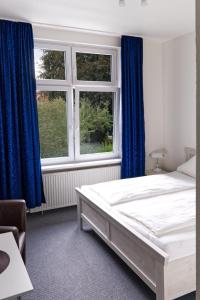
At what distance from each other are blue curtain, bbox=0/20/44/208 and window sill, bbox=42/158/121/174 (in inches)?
9.6

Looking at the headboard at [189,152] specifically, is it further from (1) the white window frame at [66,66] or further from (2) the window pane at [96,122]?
(1) the white window frame at [66,66]

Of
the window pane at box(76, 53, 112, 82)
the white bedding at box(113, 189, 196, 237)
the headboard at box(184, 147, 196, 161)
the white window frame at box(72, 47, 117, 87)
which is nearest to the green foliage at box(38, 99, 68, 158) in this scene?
the white window frame at box(72, 47, 117, 87)

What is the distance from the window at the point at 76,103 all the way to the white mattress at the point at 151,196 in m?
1.04

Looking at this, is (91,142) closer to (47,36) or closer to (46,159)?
(46,159)

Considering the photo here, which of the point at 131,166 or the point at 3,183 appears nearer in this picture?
the point at 3,183

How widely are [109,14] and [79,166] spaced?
2.13 m

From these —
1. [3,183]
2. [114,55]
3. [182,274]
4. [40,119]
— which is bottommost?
[182,274]

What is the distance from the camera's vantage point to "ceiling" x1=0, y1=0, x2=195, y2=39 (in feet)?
9.50

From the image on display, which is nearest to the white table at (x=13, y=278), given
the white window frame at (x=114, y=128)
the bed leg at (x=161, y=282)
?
the bed leg at (x=161, y=282)

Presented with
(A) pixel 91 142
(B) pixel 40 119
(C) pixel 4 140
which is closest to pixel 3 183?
(C) pixel 4 140

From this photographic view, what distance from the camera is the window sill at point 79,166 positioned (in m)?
3.81

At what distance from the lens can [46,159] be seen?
394 centimetres

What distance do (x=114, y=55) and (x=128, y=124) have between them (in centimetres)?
115

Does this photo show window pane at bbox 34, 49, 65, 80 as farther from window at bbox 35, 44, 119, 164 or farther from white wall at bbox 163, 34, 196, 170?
white wall at bbox 163, 34, 196, 170
